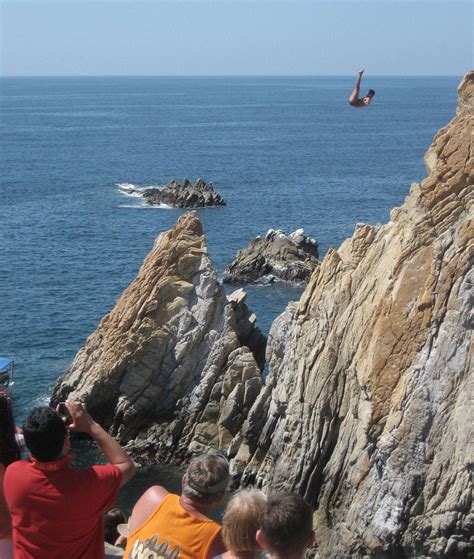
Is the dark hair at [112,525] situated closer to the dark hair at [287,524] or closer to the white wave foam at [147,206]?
the dark hair at [287,524]

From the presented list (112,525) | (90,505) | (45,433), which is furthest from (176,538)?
(112,525)

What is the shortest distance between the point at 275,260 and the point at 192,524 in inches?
2282

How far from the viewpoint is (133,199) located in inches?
4013

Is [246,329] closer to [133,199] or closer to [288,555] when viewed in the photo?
[288,555]

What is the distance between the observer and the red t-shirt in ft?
28.4

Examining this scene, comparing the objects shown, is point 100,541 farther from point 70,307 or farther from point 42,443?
point 70,307

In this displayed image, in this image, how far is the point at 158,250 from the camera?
3706 cm

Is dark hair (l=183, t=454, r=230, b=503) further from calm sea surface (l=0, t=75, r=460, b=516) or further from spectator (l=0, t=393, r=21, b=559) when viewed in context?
calm sea surface (l=0, t=75, r=460, b=516)

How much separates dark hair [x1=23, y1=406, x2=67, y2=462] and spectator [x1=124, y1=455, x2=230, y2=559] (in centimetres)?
113

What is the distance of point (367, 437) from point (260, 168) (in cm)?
Answer: 10302

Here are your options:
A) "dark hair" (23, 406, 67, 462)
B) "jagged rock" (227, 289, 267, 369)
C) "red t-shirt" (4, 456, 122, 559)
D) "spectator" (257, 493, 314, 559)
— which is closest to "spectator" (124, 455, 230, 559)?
"red t-shirt" (4, 456, 122, 559)

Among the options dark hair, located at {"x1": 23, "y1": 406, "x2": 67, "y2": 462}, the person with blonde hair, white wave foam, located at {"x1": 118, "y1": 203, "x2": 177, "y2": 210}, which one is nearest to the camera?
the person with blonde hair

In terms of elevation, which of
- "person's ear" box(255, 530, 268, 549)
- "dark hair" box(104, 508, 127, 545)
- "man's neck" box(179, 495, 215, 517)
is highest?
"person's ear" box(255, 530, 268, 549)

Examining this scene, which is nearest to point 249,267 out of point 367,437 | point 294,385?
point 294,385
